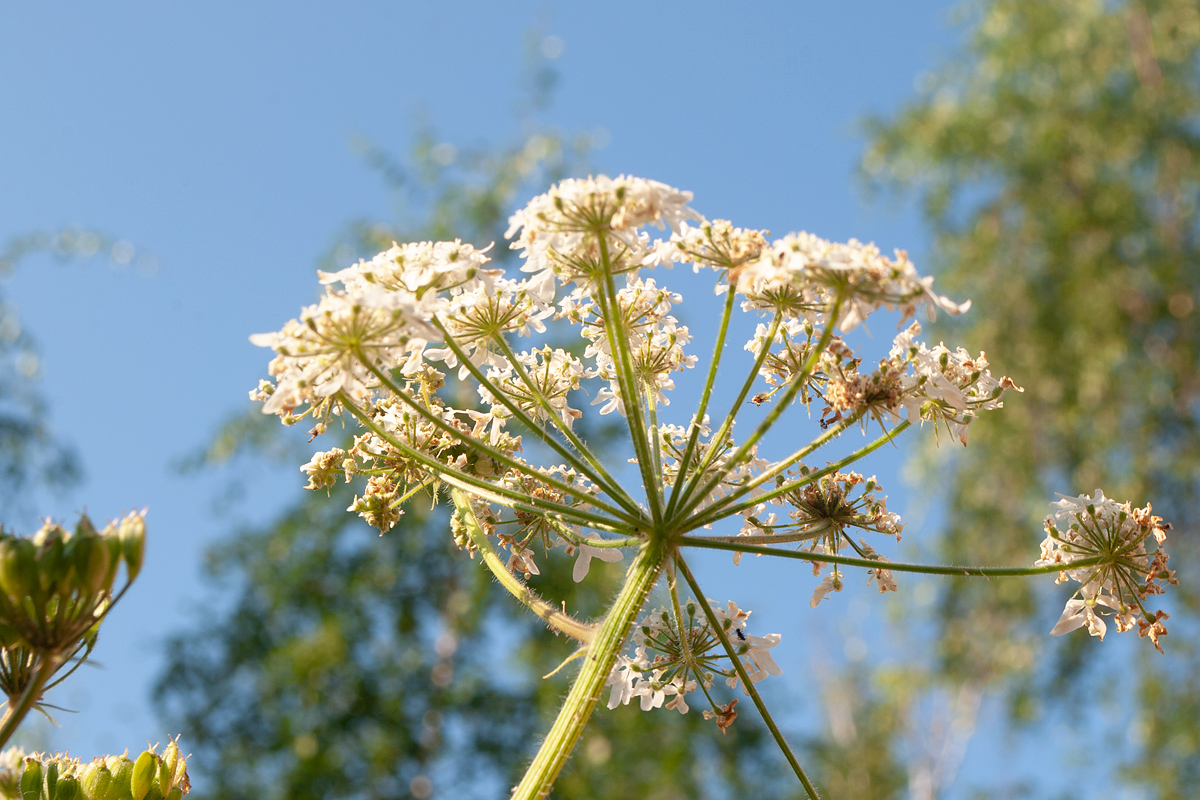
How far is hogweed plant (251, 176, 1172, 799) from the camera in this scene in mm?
2789

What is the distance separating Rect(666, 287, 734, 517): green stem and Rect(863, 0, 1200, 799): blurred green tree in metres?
17.0

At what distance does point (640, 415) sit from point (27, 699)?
5.56 ft

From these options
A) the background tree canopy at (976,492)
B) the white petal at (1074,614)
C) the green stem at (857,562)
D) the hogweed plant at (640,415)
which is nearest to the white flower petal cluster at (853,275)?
the hogweed plant at (640,415)

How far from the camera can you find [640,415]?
2.98 metres

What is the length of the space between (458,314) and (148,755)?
1661 mm

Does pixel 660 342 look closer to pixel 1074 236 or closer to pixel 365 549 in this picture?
pixel 365 549

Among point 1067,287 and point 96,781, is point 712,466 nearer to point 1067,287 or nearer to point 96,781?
point 96,781

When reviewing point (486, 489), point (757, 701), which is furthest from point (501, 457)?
point (757, 701)

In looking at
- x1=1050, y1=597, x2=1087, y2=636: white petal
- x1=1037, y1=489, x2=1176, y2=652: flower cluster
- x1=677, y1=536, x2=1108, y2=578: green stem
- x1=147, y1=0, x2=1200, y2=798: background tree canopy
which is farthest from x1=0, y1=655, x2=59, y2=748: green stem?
x1=147, y1=0, x2=1200, y2=798: background tree canopy

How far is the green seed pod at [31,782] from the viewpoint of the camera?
2312mm

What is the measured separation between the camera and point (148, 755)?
8.02 feet

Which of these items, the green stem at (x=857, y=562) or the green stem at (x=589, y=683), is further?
the green stem at (x=857, y=562)

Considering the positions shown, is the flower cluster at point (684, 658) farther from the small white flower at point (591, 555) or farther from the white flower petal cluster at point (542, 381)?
the white flower petal cluster at point (542, 381)

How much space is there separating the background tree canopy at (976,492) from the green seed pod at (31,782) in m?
10.8
